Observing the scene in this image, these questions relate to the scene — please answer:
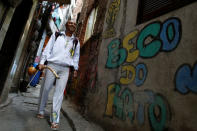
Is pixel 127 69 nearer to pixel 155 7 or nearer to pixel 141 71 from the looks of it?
pixel 141 71

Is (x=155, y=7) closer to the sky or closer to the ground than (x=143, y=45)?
closer to the sky

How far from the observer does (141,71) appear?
2525mm

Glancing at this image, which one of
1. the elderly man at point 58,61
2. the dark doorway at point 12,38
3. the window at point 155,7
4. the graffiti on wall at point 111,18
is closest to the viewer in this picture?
the window at point 155,7

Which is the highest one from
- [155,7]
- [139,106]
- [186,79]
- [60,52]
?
[155,7]

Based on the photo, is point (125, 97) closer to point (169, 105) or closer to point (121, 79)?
point (121, 79)

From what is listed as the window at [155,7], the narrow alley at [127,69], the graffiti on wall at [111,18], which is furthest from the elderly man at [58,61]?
the window at [155,7]

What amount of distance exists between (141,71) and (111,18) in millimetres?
2048

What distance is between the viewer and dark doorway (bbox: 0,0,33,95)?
12.0 ft

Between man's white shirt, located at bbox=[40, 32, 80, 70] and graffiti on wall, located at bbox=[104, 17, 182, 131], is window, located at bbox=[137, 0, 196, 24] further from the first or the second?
man's white shirt, located at bbox=[40, 32, 80, 70]

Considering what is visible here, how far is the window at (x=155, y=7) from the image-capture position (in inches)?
93.0

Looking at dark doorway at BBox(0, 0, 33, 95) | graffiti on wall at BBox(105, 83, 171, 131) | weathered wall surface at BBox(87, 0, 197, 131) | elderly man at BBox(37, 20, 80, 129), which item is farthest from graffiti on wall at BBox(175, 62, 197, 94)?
dark doorway at BBox(0, 0, 33, 95)

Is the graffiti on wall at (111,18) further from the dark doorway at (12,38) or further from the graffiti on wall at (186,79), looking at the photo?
the dark doorway at (12,38)

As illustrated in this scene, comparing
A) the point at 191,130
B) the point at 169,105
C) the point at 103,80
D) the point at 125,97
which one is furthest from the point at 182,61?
the point at 103,80

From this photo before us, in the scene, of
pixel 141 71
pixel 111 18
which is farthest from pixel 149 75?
pixel 111 18
